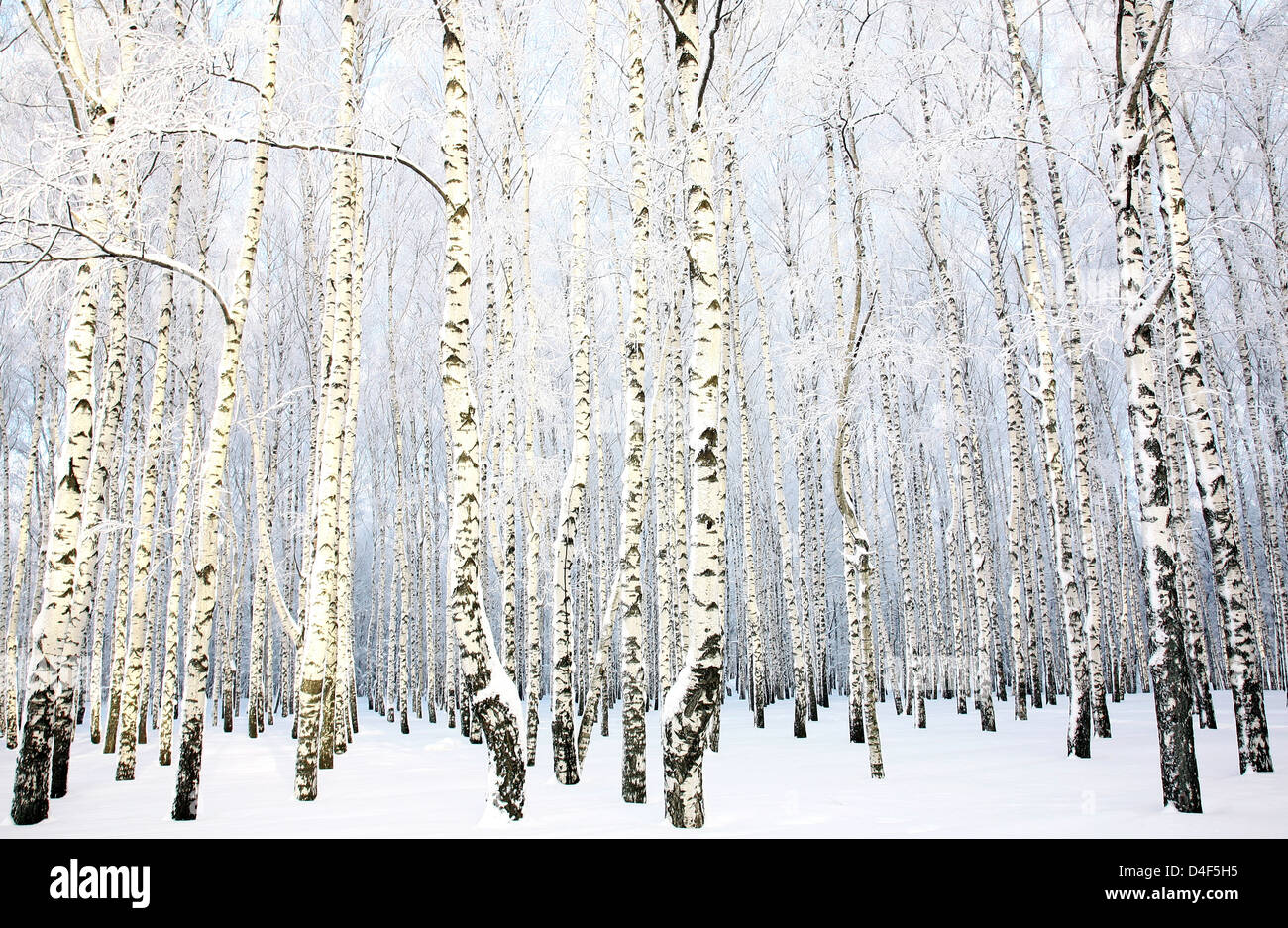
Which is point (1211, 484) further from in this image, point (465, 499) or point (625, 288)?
point (625, 288)

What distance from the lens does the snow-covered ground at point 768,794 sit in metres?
4.54

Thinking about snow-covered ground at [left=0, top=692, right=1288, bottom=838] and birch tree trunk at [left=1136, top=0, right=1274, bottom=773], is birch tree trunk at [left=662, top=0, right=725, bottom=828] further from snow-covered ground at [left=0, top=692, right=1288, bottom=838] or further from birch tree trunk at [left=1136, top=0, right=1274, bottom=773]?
birch tree trunk at [left=1136, top=0, right=1274, bottom=773]

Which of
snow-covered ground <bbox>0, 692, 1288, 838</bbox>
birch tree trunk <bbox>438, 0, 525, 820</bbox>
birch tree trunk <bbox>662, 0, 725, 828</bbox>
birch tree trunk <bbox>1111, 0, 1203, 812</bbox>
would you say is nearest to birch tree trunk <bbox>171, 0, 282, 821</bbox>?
snow-covered ground <bbox>0, 692, 1288, 838</bbox>

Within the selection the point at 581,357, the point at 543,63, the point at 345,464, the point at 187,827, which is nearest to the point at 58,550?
the point at 187,827

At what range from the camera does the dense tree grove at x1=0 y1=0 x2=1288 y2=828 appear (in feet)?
16.3

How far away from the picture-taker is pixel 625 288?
13938 millimetres

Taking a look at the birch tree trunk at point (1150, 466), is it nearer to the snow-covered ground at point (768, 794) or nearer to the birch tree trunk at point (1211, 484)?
the snow-covered ground at point (768, 794)

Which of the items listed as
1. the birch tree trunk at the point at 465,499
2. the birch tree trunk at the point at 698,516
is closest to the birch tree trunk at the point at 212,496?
the birch tree trunk at the point at 465,499

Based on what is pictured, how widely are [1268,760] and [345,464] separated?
11.2 meters

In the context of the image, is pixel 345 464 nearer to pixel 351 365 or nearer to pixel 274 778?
pixel 351 365

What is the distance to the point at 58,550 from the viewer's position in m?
5.23

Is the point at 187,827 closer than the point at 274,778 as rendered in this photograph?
Yes

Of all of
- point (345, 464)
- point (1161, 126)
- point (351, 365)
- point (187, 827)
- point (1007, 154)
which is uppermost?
point (1007, 154)
